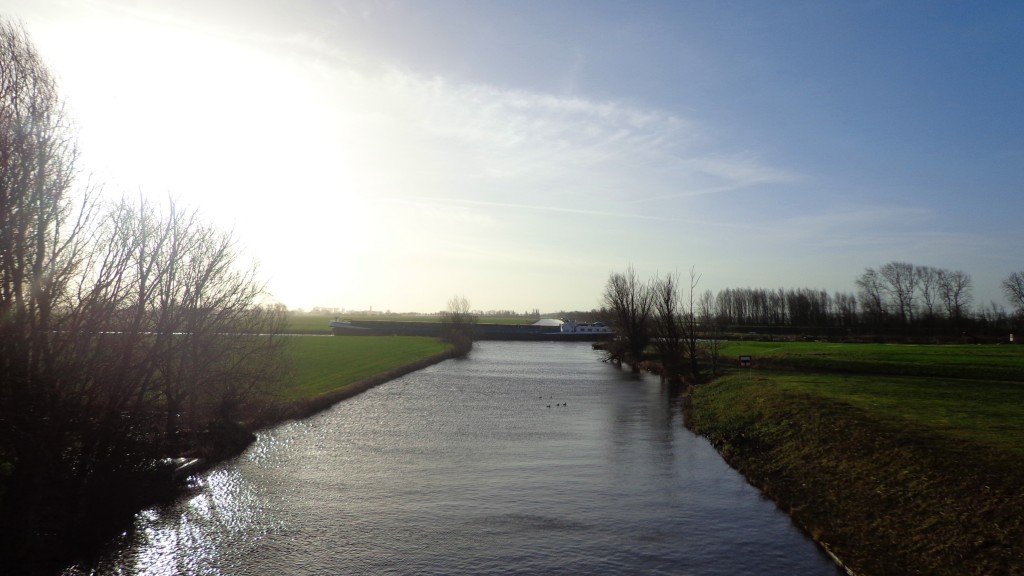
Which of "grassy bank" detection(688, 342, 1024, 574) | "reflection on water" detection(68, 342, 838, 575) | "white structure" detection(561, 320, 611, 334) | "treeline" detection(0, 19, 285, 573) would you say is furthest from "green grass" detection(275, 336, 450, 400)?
"white structure" detection(561, 320, 611, 334)

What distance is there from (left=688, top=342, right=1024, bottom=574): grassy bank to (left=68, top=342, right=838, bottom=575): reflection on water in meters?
1.01

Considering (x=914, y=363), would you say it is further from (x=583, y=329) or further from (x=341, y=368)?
(x=583, y=329)

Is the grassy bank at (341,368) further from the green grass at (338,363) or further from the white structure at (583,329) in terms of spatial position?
the white structure at (583,329)

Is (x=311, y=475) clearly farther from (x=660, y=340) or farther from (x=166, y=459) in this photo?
(x=660, y=340)

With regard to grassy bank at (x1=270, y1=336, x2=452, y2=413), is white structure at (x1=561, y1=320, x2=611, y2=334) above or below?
above

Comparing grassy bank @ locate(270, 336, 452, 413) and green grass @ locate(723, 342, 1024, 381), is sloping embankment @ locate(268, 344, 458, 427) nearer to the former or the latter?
grassy bank @ locate(270, 336, 452, 413)

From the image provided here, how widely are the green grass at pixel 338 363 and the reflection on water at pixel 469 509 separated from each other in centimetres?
776

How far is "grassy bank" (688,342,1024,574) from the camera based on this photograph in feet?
38.9

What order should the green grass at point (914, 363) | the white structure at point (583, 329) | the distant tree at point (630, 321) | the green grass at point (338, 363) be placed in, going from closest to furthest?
the green grass at point (914, 363) → the green grass at point (338, 363) → the distant tree at point (630, 321) → the white structure at point (583, 329)

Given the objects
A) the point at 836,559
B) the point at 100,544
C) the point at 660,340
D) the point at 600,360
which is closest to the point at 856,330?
the point at 600,360

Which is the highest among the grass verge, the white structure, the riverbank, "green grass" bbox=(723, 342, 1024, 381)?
the white structure

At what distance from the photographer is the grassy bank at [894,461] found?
11.9 metres

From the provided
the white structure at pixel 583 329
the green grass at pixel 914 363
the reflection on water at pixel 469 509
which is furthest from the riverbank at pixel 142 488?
the white structure at pixel 583 329

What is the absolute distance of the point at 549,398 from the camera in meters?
38.6
